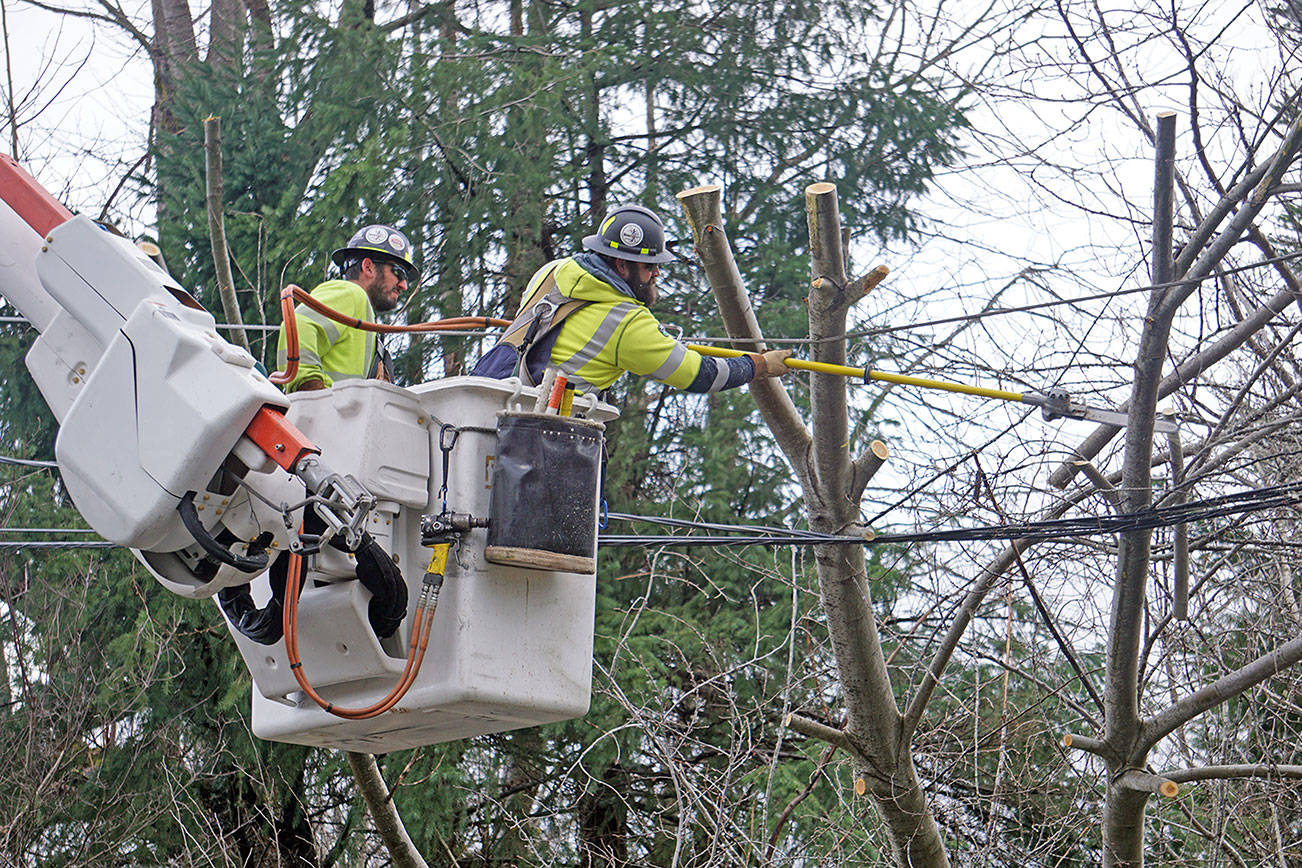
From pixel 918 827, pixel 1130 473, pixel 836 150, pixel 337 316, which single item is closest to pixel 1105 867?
pixel 918 827

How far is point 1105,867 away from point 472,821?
220 inches

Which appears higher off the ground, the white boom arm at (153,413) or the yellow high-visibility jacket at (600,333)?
the yellow high-visibility jacket at (600,333)

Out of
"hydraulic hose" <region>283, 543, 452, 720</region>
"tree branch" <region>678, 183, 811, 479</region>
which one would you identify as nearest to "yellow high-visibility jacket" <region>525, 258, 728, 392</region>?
"tree branch" <region>678, 183, 811, 479</region>

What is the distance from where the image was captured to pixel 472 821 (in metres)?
11.1

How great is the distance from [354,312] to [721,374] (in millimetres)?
1519

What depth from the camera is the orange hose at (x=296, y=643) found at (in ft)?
15.2

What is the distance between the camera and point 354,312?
5949mm

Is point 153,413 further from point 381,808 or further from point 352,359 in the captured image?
point 381,808

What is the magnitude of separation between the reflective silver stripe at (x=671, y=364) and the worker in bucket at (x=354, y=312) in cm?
115

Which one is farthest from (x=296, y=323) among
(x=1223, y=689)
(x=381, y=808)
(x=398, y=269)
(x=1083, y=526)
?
(x=1223, y=689)

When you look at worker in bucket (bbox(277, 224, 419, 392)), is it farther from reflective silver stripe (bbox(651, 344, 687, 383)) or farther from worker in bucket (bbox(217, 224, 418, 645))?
reflective silver stripe (bbox(651, 344, 687, 383))

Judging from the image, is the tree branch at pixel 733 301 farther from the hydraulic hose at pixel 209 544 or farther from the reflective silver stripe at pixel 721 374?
the hydraulic hose at pixel 209 544

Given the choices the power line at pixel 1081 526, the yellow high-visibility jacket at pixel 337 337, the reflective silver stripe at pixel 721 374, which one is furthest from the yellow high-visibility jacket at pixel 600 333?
the yellow high-visibility jacket at pixel 337 337

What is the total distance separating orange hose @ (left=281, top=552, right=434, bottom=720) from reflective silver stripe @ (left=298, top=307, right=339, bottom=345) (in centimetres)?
141
